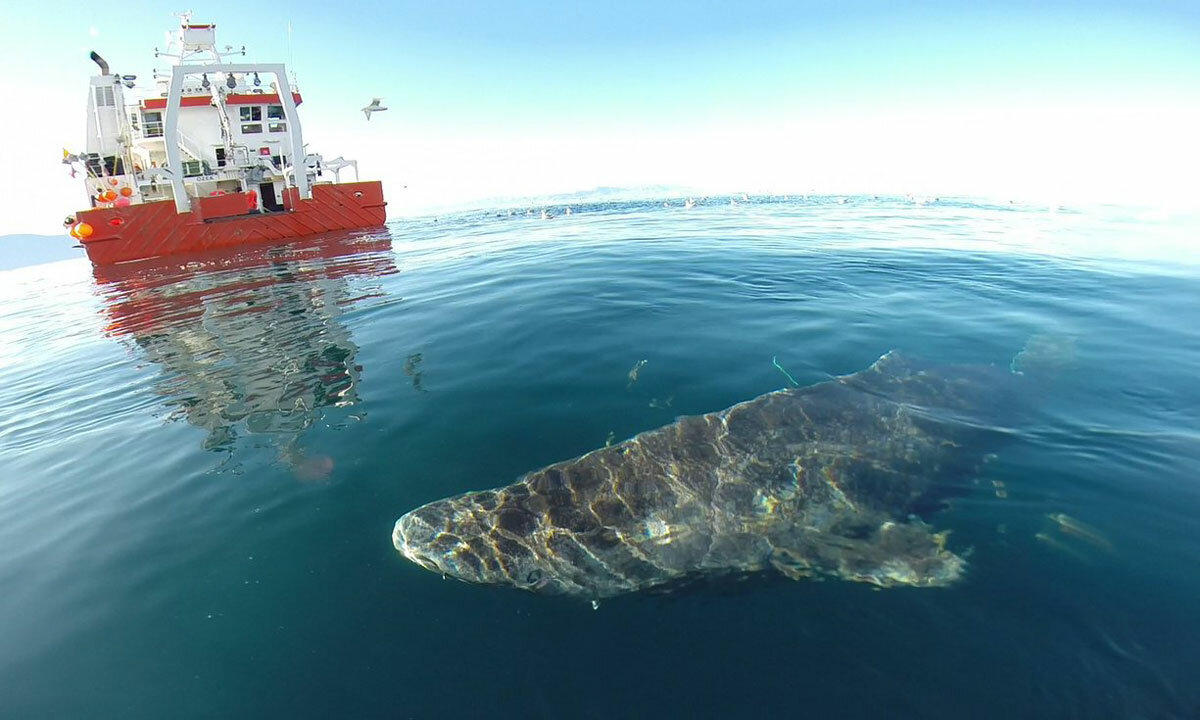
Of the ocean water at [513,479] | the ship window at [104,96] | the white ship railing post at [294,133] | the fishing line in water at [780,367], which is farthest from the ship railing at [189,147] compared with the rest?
the fishing line in water at [780,367]

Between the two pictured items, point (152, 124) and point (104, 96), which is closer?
point (104, 96)

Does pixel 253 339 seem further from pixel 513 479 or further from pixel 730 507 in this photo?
pixel 730 507

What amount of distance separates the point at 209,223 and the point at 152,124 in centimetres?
1171

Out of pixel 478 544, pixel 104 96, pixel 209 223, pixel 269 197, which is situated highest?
pixel 104 96

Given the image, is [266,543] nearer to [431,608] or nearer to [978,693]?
[431,608]

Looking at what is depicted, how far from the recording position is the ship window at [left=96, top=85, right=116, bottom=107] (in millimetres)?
35688

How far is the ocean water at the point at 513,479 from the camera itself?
10.8ft

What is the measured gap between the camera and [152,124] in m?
36.2

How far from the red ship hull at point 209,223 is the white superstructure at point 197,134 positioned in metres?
1.28

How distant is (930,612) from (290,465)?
21.7ft

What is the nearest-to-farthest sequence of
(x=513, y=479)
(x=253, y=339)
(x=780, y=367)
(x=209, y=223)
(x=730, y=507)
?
(x=730, y=507) < (x=513, y=479) < (x=780, y=367) < (x=253, y=339) < (x=209, y=223)

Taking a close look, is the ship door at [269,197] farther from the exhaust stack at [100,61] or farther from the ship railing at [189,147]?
the exhaust stack at [100,61]

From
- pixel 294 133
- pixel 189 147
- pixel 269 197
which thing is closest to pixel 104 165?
pixel 189 147

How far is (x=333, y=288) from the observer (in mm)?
16156
